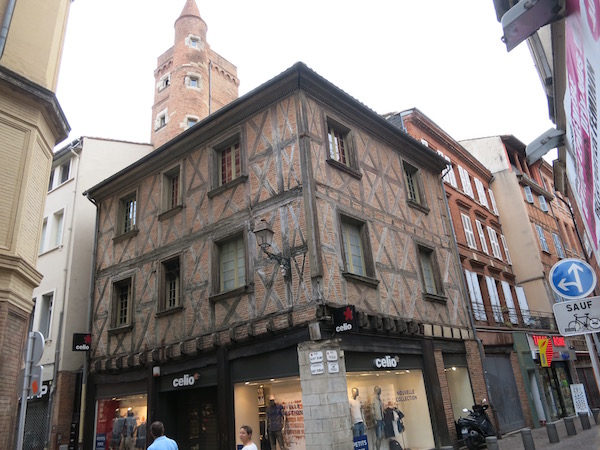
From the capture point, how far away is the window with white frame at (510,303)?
18.1 meters

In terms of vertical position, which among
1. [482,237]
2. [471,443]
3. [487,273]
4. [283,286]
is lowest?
[471,443]

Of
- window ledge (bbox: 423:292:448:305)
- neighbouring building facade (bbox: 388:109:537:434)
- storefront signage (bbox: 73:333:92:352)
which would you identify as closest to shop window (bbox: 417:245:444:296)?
window ledge (bbox: 423:292:448:305)

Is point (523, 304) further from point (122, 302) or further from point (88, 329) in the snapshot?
point (88, 329)

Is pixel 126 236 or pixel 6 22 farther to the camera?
pixel 126 236

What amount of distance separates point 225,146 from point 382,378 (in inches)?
278

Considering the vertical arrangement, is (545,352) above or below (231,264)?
below

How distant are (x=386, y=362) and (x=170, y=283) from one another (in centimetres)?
614

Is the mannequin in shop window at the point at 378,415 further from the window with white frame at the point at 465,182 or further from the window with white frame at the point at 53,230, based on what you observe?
the window with white frame at the point at 53,230

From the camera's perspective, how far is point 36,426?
13.5 m

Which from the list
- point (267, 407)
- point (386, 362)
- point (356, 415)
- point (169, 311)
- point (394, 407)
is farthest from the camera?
point (169, 311)

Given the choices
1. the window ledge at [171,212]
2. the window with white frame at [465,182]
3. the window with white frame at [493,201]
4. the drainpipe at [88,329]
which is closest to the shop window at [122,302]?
the drainpipe at [88,329]

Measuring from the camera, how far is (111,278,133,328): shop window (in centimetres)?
1309

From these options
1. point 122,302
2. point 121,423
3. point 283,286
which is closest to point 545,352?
point 283,286

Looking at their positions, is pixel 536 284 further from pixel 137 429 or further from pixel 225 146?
pixel 137 429
